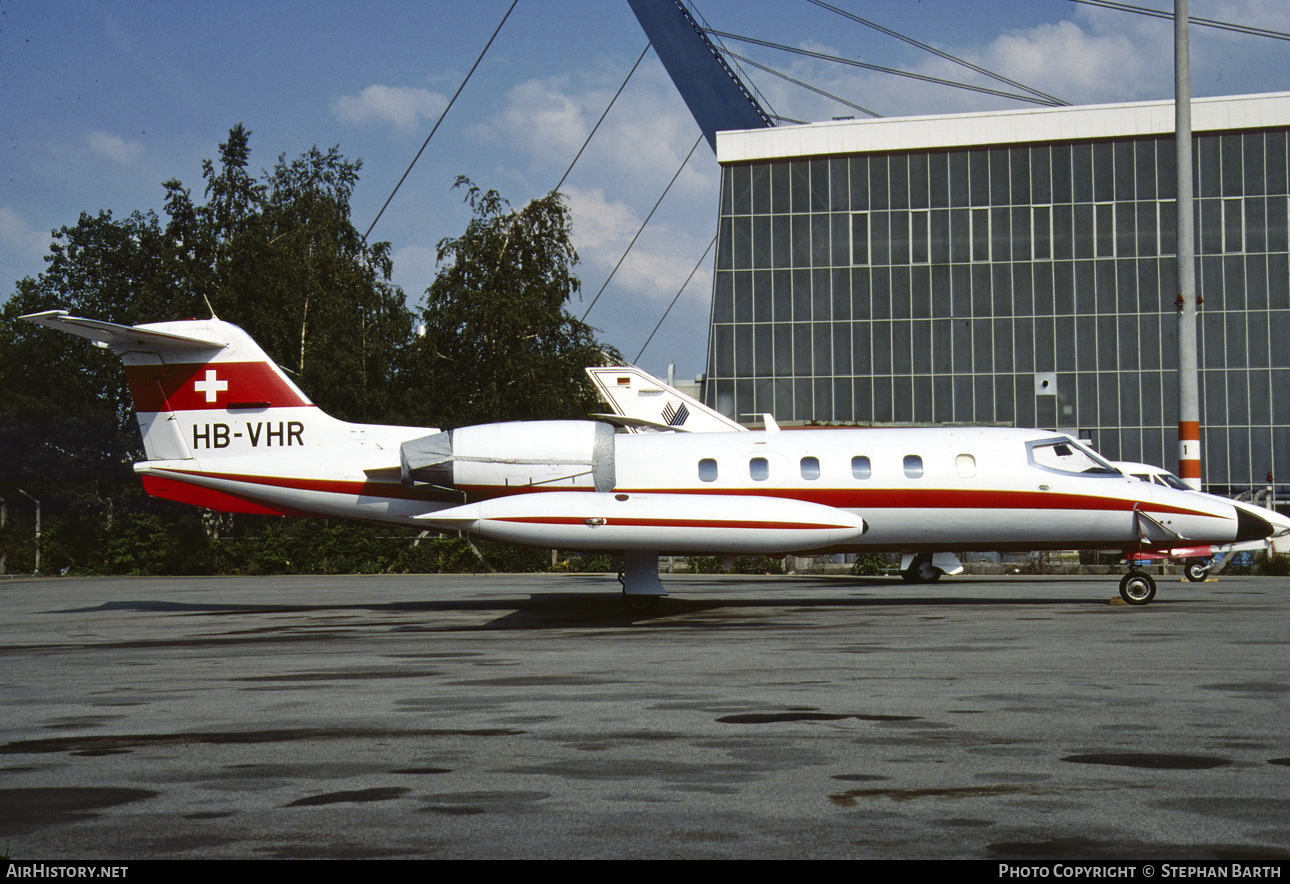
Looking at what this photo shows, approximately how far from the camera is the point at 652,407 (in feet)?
101

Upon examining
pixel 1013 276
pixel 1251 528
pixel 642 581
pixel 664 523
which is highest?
pixel 1013 276

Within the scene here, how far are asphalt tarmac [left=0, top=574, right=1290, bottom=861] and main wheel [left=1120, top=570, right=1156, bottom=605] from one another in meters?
3.78

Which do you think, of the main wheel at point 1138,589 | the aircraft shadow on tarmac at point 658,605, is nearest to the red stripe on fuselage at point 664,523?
the aircraft shadow on tarmac at point 658,605

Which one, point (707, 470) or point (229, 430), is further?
point (229, 430)

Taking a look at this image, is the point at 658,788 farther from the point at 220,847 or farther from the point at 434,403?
the point at 434,403

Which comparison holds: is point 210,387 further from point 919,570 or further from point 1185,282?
point 1185,282

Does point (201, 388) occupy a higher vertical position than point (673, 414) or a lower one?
lower

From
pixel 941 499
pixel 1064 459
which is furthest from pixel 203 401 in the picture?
pixel 1064 459

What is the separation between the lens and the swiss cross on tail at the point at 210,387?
66.2ft

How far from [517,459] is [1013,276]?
5248cm

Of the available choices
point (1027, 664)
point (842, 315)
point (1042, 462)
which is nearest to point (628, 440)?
point (1042, 462)

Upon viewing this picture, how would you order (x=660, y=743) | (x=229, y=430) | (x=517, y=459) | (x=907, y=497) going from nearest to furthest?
(x=660, y=743)
(x=517, y=459)
(x=907, y=497)
(x=229, y=430)

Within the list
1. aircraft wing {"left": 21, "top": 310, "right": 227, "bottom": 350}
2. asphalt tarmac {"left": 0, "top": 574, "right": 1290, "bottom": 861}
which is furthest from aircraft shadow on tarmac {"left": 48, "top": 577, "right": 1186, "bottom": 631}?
aircraft wing {"left": 21, "top": 310, "right": 227, "bottom": 350}
